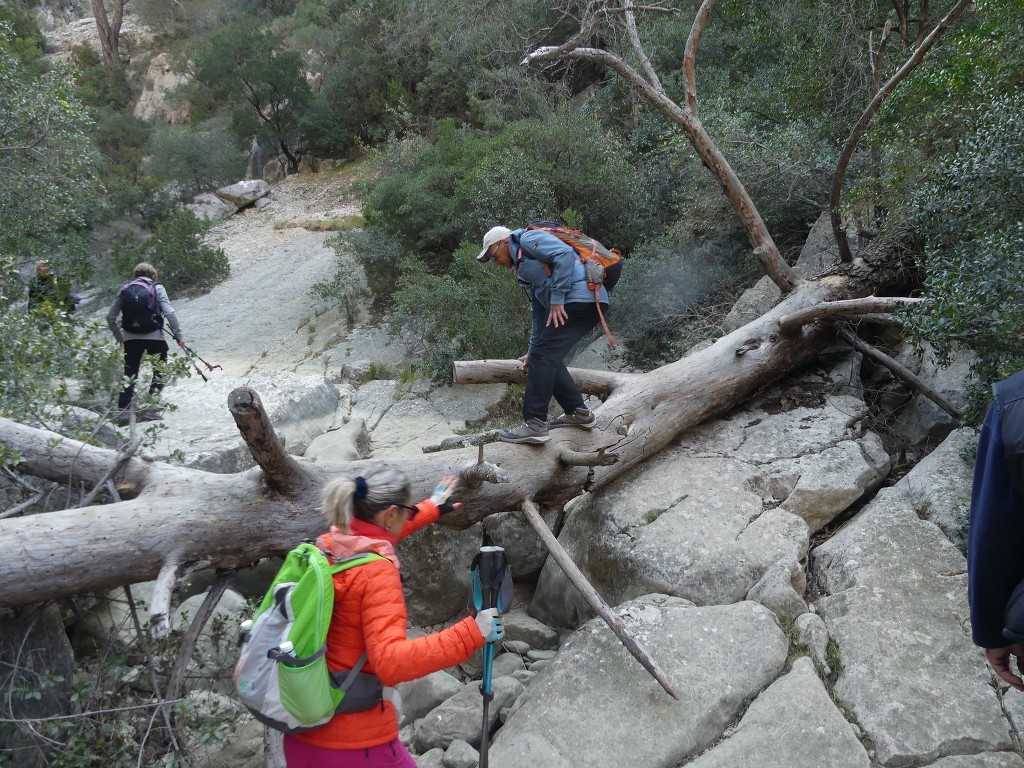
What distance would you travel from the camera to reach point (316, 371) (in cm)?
978

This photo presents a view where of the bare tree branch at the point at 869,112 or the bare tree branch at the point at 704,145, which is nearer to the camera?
the bare tree branch at the point at 869,112

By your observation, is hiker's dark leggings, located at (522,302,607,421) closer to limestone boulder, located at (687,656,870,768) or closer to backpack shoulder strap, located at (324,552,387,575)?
limestone boulder, located at (687,656,870,768)

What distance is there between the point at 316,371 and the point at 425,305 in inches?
73.6

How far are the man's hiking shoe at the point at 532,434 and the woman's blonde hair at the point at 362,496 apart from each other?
89.3 inches

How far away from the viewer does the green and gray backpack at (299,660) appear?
2.03 meters

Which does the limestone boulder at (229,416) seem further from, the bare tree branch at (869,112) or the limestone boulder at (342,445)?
the bare tree branch at (869,112)

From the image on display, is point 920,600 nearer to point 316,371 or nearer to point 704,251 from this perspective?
point 704,251

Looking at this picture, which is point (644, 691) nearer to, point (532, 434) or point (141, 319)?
point (532, 434)

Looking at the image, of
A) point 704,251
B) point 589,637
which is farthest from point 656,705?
point 704,251

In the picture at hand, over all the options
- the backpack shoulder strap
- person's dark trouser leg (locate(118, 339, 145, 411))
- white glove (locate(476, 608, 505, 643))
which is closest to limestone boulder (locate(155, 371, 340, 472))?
person's dark trouser leg (locate(118, 339, 145, 411))

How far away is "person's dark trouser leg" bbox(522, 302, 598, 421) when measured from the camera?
4.41 m

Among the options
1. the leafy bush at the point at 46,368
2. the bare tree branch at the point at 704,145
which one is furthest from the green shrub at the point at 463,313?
the leafy bush at the point at 46,368

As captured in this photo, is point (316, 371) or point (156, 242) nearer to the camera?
point (316, 371)

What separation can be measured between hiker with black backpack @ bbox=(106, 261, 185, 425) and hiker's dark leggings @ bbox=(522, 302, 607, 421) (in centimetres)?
335
